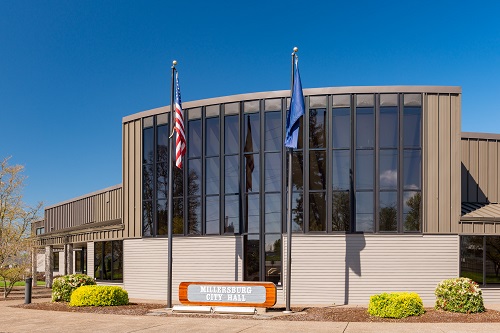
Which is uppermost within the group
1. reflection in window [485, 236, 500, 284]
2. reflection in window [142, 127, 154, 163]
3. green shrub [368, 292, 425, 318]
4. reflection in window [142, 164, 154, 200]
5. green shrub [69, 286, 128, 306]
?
reflection in window [142, 127, 154, 163]

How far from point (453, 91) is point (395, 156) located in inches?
149

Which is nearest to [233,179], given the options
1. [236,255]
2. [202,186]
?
[202,186]

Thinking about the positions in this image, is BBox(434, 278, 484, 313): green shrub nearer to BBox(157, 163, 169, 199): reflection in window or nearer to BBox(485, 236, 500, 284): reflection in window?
BBox(485, 236, 500, 284): reflection in window

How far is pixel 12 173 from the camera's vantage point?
33.4m

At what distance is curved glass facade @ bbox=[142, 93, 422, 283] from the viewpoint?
23828 millimetres

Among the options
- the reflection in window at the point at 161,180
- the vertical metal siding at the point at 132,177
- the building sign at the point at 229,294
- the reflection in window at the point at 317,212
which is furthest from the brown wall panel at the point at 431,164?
the vertical metal siding at the point at 132,177

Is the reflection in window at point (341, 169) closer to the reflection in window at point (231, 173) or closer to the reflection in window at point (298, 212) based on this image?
the reflection in window at point (298, 212)

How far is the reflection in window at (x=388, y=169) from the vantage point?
23.8m

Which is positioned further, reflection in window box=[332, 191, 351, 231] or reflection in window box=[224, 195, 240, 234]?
reflection in window box=[224, 195, 240, 234]

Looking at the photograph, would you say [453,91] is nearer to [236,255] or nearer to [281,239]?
[281,239]

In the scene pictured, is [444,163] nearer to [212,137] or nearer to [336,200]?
[336,200]

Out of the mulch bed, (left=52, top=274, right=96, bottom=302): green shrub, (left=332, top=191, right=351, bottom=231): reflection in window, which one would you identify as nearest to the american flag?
the mulch bed

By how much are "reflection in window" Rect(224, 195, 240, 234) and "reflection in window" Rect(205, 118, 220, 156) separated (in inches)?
90.3

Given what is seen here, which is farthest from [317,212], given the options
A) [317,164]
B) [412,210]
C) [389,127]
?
[389,127]
